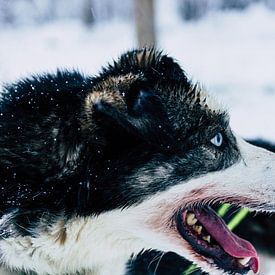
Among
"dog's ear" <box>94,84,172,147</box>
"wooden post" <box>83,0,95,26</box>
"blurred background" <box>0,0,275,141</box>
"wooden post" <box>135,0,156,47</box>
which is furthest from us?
"wooden post" <box>83,0,95,26</box>

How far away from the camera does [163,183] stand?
6.66 ft

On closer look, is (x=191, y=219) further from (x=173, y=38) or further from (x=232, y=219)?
(x=173, y=38)

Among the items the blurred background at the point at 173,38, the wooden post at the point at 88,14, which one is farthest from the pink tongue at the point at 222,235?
the wooden post at the point at 88,14

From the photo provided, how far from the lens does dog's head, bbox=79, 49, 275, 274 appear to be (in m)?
1.98

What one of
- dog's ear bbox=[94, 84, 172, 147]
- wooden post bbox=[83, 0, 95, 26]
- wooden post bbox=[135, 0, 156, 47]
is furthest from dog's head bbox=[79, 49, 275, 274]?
wooden post bbox=[83, 0, 95, 26]

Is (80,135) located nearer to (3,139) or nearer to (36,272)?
(3,139)

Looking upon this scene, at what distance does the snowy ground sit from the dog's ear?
350 cm

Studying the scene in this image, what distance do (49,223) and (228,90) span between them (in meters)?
4.95

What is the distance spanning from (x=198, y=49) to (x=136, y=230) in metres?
6.63

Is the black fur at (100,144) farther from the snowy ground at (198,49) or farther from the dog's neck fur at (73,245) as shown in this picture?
the snowy ground at (198,49)

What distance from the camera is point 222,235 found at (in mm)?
2225

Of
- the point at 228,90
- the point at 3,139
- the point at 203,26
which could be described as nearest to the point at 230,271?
the point at 3,139

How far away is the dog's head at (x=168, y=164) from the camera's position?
198 centimetres

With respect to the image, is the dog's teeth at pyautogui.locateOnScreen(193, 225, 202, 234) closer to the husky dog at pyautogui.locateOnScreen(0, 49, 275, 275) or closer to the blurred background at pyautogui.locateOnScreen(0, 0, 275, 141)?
the husky dog at pyautogui.locateOnScreen(0, 49, 275, 275)
